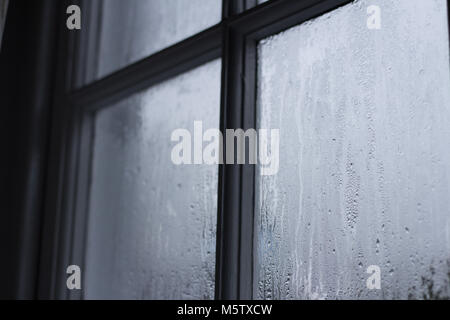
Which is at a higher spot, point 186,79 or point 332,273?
point 186,79

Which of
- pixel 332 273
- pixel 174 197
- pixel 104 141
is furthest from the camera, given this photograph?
pixel 104 141

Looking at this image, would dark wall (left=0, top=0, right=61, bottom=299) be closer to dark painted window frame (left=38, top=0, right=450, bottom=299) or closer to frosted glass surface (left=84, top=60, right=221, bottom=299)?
dark painted window frame (left=38, top=0, right=450, bottom=299)

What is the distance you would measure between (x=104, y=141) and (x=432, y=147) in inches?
37.2

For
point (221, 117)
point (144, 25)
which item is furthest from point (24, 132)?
point (221, 117)

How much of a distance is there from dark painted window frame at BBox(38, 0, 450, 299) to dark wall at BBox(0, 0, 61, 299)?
0.10ft

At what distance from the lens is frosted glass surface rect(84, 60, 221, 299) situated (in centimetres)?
140

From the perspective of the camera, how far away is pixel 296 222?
47.9 inches

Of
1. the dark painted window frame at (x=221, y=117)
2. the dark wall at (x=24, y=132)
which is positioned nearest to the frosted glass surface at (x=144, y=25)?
the dark painted window frame at (x=221, y=117)

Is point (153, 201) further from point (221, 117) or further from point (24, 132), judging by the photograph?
point (24, 132)

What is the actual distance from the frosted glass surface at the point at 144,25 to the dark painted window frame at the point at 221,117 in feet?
0.20

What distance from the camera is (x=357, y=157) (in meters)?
1.15
